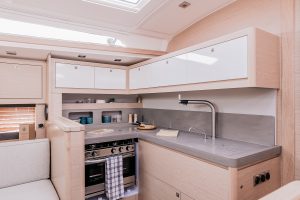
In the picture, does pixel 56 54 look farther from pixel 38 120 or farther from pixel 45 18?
Result: pixel 38 120

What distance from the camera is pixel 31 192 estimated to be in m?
1.74

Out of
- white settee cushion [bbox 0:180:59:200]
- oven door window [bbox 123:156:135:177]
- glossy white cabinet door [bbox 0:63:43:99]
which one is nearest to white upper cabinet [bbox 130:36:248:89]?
oven door window [bbox 123:156:135:177]

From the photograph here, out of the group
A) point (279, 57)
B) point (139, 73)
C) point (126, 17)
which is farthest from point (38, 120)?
point (279, 57)

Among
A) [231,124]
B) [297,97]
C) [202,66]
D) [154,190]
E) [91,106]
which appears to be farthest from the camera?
[91,106]

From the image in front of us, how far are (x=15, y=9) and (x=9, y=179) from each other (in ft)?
5.22

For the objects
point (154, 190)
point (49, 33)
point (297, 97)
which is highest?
point (49, 33)

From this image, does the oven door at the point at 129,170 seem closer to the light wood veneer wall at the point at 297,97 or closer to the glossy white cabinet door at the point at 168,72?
the glossy white cabinet door at the point at 168,72

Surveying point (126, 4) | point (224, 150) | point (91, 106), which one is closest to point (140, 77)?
point (91, 106)

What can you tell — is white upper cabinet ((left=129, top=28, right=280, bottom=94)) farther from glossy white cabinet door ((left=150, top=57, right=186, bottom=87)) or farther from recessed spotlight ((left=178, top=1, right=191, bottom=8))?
recessed spotlight ((left=178, top=1, right=191, bottom=8))

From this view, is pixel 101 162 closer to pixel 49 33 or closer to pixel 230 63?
pixel 49 33

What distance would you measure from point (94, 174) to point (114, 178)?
0.22m

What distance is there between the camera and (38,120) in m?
2.56

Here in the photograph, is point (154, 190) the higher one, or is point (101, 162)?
point (101, 162)

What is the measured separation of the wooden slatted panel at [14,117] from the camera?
2408mm
